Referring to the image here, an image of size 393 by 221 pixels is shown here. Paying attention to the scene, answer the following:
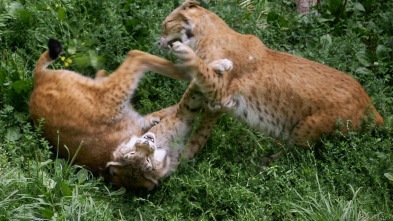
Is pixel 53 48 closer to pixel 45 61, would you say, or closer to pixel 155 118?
pixel 45 61

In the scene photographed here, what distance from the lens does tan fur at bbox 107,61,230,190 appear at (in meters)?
5.57

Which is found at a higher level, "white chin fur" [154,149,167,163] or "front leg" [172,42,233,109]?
"front leg" [172,42,233,109]

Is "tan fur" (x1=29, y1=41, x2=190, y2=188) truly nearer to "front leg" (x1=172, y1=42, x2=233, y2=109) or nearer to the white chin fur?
the white chin fur

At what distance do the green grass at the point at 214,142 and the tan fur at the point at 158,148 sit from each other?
0.16 meters

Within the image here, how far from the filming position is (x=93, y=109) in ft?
19.1

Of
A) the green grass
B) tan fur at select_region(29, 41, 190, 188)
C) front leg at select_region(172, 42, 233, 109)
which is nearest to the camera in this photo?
the green grass

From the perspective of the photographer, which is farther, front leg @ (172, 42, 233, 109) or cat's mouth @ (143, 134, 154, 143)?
cat's mouth @ (143, 134, 154, 143)

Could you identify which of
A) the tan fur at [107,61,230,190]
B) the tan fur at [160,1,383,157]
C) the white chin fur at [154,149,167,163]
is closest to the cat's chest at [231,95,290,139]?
the tan fur at [160,1,383,157]

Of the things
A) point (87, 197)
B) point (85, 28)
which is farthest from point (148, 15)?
point (87, 197)

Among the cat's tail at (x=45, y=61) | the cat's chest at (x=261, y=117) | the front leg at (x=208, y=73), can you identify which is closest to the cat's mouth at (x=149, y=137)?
the front leg at (x=208, y=73)

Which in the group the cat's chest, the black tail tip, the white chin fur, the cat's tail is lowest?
the white chin fur

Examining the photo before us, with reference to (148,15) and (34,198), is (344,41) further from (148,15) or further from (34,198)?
(34,198)

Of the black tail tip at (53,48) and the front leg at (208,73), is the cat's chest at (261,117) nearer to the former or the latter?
the front leg at (208,73)

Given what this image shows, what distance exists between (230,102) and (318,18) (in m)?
2.48
